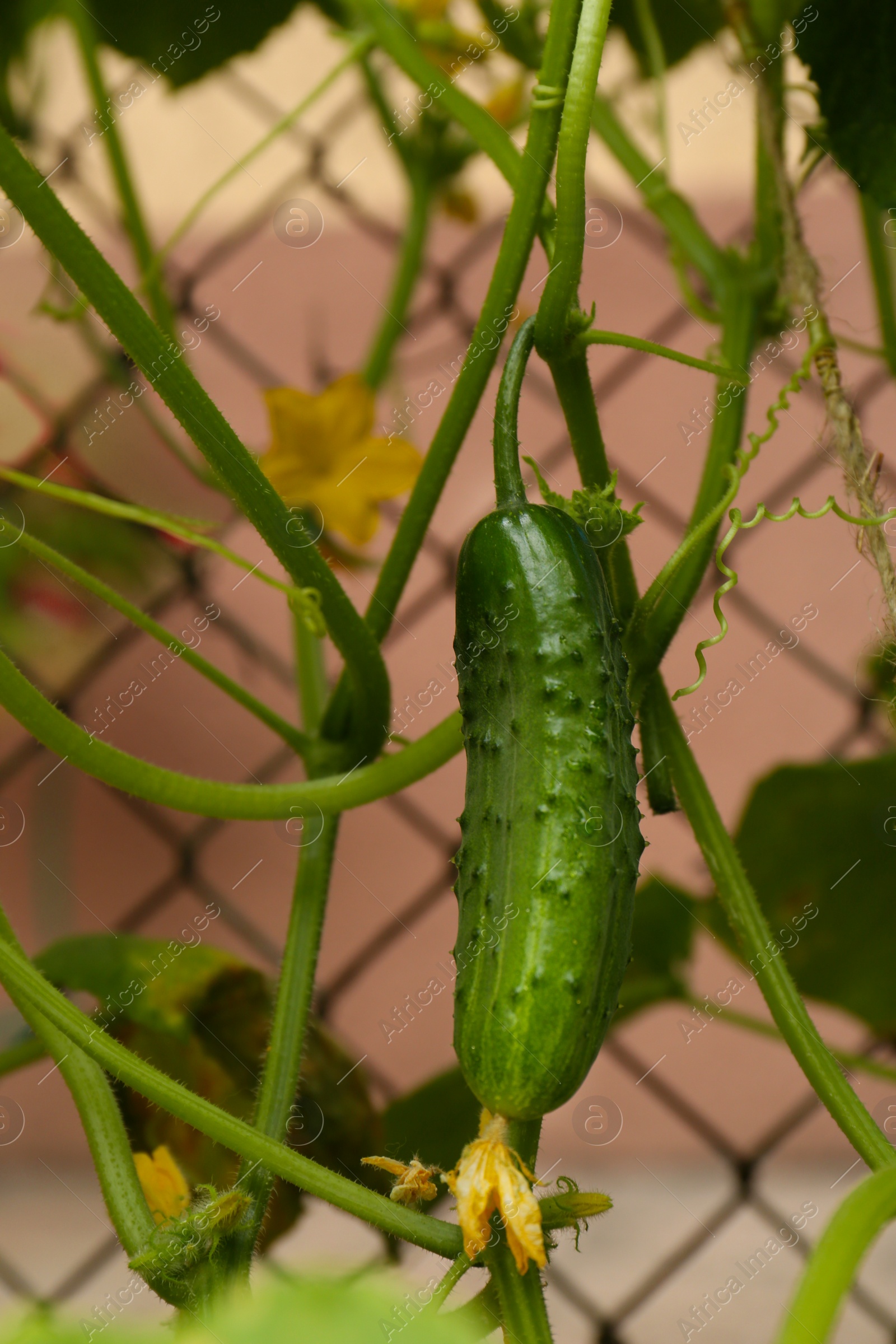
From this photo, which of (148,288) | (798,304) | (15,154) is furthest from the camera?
(148,288)

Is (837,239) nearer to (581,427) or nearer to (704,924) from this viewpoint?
(704,924)

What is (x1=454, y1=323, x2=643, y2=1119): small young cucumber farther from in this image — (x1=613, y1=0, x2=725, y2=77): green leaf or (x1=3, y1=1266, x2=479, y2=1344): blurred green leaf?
(x1=613, y1=0, x2=725, y2=77): green leaf

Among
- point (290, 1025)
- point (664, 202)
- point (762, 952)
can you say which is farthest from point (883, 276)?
point (290, 1025)

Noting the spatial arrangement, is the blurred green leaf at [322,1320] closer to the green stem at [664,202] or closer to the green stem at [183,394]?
the green stem at [183,394]

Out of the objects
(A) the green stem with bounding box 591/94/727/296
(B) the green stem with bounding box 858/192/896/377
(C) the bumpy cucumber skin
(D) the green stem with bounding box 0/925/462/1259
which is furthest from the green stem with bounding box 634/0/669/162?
(D) the green stem with bounding box 0/925/462/1259

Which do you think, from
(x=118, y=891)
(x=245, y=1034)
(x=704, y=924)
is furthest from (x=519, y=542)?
(x=118, y=891)

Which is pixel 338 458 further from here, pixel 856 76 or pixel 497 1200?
pixel 497 1200

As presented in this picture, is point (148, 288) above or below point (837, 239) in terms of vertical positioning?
above
